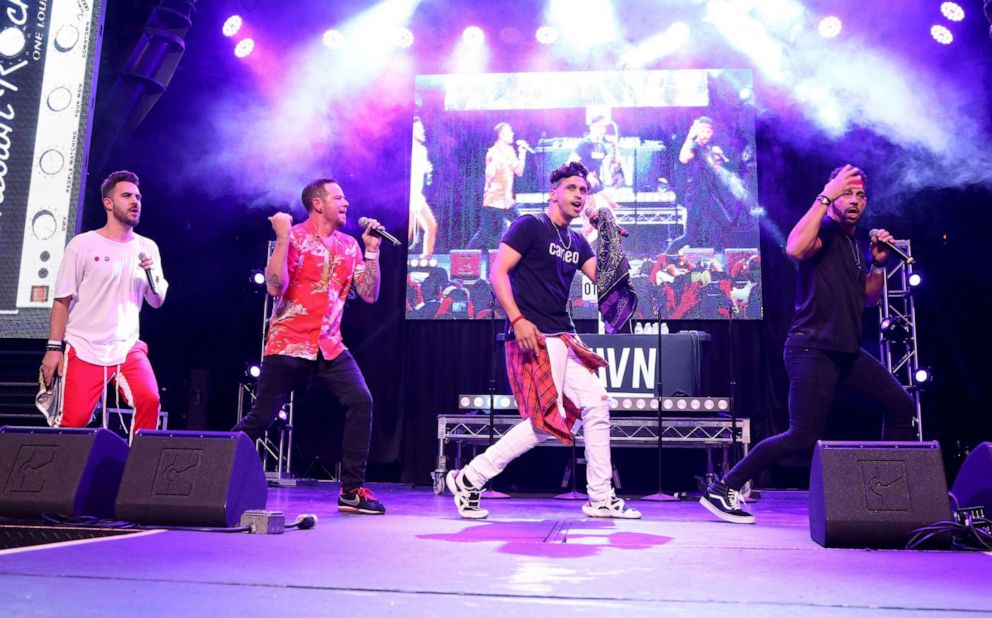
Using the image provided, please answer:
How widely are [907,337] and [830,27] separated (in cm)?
352

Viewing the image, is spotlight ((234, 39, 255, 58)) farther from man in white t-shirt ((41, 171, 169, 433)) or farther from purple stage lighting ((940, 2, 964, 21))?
purple stage lighting ((940, 2, 964, 21))

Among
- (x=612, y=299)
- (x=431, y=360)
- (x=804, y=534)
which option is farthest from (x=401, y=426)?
(x=804, y=534)

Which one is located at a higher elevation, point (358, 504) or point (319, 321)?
point (319, 321)

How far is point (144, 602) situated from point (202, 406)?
7728mm

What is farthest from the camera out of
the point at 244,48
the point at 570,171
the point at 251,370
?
the point at 244,48

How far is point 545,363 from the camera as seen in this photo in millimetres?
4645

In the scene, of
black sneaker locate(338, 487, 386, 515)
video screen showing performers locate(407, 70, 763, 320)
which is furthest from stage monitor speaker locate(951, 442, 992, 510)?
video screen showing performers locate(407, 70, 763, 320)

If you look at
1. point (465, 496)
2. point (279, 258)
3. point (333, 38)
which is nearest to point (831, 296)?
point (465, 496)

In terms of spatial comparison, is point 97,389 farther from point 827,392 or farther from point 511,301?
point 827,392

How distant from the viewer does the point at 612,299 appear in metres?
5.04

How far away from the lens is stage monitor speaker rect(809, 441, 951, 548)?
3.43 m

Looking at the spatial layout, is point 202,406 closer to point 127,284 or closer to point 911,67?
point 127,284

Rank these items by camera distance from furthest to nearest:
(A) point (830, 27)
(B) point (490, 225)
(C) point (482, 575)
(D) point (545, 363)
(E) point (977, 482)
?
(B) point (490, 225) → (A) point (830, 27) → (D) point (545, 363) → (E) point (977, 482) → (C) point (482, 575)

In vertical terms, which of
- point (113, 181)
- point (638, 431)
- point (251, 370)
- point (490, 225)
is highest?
point (490, 225)
